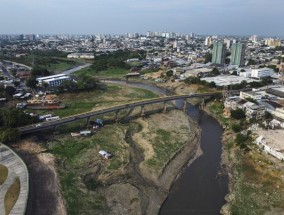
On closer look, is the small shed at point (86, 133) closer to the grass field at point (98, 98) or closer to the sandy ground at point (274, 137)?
the grass field at point (98, 98)

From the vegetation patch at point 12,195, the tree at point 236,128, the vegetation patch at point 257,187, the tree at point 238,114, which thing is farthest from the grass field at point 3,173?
the tree at point 238,114

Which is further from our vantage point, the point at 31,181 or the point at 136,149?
the point at 136,149

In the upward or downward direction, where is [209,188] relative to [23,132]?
downward

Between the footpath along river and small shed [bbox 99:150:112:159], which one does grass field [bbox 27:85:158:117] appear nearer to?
small shed [bbox 99:150:112:159]

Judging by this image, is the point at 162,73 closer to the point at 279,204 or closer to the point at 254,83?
the point at 254,83

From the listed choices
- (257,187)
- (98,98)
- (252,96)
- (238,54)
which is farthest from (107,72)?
(257,187)

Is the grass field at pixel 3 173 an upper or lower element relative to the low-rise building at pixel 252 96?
lower

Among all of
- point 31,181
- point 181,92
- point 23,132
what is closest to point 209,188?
point 31,181
